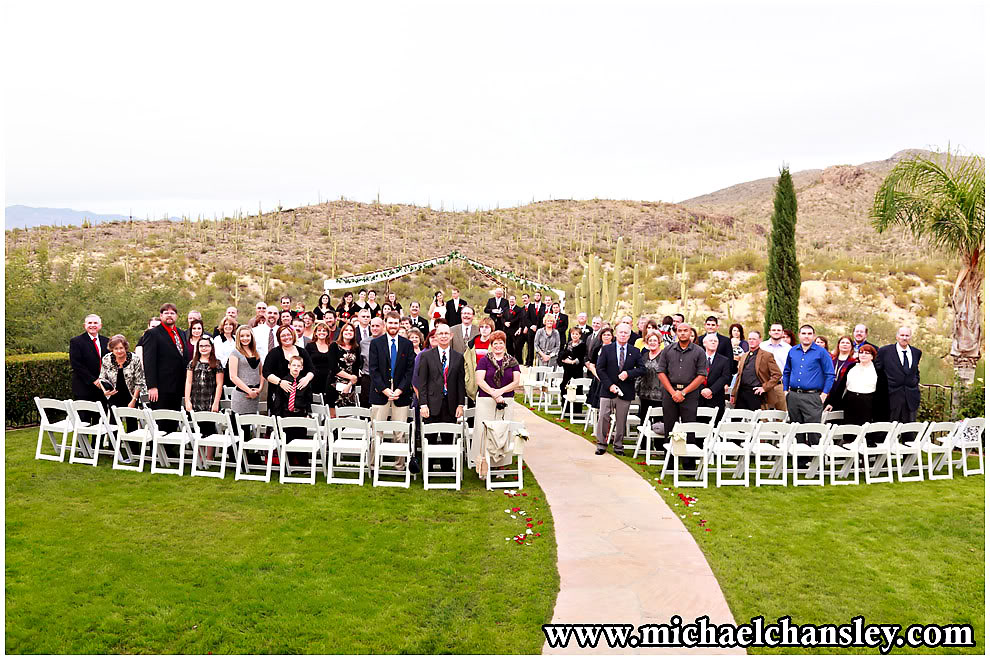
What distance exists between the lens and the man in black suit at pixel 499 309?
17.5m

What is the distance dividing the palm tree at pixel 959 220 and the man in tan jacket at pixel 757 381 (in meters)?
3.86

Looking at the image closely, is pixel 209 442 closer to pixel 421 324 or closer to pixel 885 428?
pixel 421 324

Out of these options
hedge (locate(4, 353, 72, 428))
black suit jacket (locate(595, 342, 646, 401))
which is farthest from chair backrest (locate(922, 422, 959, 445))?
hedge (locate(4, 353, 72, 428))

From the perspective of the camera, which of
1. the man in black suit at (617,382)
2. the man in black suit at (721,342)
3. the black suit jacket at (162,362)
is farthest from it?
the man in black suit at (721,342)

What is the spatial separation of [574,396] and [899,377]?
15.7 ft

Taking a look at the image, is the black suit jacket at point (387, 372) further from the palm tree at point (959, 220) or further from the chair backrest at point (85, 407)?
the palm tree at point (959, 220)

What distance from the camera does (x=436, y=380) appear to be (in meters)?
8.94

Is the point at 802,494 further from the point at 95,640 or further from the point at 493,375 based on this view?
the point at 95,640

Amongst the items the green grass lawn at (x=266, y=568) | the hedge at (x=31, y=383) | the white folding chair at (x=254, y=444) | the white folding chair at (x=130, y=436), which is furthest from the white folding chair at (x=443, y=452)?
the hedge at (x=31, y=383)

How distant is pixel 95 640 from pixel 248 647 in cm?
104

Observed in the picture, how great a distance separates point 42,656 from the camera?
191 inches

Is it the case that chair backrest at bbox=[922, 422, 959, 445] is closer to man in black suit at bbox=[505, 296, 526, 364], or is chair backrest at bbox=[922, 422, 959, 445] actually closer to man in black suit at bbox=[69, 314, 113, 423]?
man in black suit at bbox=[505, 296, 526, 364]

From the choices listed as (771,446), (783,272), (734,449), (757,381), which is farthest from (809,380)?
(783,272)

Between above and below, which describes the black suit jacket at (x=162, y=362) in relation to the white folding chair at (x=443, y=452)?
above
